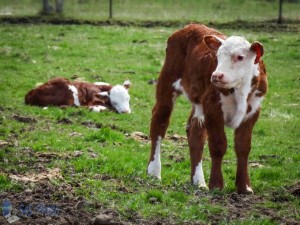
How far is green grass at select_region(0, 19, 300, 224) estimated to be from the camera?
7688 millimetres

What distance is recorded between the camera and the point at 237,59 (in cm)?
816

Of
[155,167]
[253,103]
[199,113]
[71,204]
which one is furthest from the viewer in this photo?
[155,167]

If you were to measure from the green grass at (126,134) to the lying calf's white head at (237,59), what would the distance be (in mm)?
1459

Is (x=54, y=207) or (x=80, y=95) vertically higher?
(x=54, y=207)

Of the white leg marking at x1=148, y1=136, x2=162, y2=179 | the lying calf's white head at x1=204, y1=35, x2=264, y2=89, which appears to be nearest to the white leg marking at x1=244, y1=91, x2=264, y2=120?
the lying calf's white head at x1=204, y1=35, x2=264, y2=89

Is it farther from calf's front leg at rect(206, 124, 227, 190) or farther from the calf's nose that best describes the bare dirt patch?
the calf's nose

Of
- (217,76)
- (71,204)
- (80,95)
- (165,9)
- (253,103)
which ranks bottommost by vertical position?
(165,9)

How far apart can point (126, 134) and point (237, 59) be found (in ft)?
16.6

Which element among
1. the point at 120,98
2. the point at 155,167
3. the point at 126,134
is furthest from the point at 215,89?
the point at 120,98

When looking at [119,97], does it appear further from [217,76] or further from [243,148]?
[217,76]

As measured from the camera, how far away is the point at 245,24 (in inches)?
A: 1182

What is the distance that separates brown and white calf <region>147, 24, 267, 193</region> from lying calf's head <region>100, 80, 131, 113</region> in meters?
5.80

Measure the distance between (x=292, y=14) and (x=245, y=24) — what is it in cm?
378

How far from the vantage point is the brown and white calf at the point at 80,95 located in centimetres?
1526
